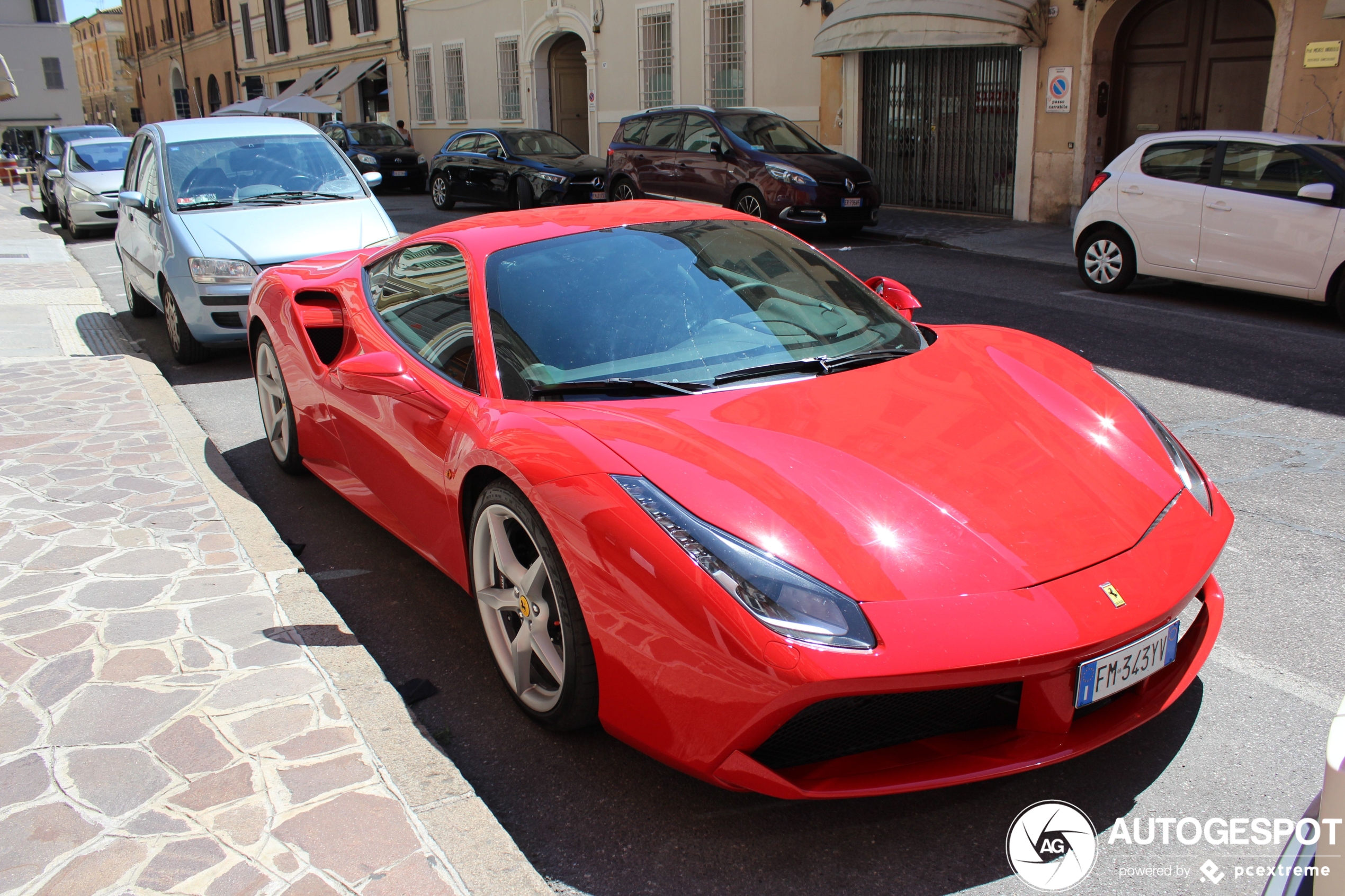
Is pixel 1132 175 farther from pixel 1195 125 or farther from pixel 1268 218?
pixel 1195 125

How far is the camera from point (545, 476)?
2660mm

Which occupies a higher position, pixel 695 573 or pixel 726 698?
pixel 695 573

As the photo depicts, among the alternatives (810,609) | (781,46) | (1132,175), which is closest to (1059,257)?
(1132,175)

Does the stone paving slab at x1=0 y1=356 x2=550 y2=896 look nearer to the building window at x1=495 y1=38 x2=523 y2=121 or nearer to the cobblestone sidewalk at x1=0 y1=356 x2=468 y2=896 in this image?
the cobblestone sidewalk at x1=0 y1=356 x2=468 y2=896

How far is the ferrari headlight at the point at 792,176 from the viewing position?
1328 cm

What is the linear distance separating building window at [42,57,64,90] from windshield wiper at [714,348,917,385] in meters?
64.8

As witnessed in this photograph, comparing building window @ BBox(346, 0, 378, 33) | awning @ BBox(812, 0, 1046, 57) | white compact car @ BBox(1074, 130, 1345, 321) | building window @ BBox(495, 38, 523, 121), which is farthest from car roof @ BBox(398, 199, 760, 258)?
building window @ BBox(346, 0, 378, 33)

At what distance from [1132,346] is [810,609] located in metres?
6.12

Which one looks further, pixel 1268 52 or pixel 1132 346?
pixel 1268 52

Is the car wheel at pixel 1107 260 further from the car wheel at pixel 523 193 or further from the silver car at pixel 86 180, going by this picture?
the silver car at pixel 86 180

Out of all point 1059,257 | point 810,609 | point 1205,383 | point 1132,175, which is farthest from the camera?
point 1059,257

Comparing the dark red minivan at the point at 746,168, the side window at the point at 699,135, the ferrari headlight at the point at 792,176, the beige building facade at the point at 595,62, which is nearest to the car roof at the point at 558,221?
the dark red minivan at the point at 746,168

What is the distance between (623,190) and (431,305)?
1272 cm

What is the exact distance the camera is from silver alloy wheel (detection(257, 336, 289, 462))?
5000 mm
